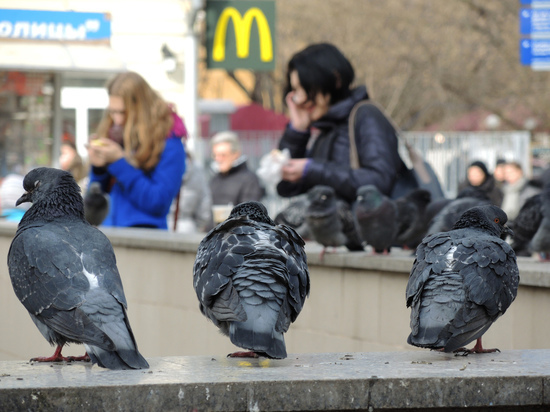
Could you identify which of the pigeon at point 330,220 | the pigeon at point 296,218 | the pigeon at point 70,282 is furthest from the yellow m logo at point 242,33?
the pigeon at point 70,282

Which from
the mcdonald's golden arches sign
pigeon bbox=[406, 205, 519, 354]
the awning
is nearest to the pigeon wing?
pigeon bbox=[406, 205, 519, 354]

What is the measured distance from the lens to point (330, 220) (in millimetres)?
7008

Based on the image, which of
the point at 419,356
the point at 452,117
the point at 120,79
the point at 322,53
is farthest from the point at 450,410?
the point at 452,117

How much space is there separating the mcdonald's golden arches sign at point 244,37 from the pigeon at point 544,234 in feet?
36.5

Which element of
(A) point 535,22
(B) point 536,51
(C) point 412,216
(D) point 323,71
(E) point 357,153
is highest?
(A) point 535,22

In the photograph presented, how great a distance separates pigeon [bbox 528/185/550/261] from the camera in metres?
6.78

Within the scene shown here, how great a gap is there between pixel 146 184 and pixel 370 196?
158cm

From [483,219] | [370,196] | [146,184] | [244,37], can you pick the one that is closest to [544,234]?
[370,196]

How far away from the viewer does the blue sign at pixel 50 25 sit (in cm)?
1773

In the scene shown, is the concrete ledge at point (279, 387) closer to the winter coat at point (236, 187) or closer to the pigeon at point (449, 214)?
the pigeon at point (449, 214)

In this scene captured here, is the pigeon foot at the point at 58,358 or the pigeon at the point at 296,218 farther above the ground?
the pigeon at the point at 296,218

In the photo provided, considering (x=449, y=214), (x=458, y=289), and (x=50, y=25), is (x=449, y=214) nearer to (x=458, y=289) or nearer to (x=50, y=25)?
(x=458, y=289)

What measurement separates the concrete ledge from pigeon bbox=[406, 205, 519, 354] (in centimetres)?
27

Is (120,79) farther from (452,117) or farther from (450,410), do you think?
(452,117)
